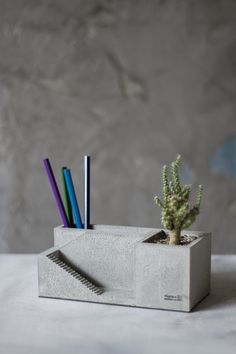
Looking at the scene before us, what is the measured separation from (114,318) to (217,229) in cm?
42

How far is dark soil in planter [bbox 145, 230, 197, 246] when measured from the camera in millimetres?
858

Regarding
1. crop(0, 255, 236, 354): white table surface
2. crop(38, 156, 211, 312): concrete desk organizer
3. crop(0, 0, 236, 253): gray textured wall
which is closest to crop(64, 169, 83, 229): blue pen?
crop(38, 156, 211, 312): concrete desk organizer

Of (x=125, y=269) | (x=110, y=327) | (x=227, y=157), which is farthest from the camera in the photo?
(x=227, y=157)

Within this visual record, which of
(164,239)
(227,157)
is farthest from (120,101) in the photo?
(164,239)

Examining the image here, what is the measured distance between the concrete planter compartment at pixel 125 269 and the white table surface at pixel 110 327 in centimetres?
2

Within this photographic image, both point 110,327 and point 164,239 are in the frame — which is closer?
point 110,327

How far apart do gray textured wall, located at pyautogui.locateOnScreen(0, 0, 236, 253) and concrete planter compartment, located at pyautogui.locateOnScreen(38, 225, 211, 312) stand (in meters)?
0.26

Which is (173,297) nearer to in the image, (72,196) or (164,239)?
(164,239)

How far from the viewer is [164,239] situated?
34.9 inches

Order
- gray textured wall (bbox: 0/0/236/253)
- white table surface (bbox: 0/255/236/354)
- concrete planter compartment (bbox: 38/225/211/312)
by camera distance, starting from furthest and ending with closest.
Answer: gray textured wall (bbox: 0/0/236/253), concrete planter compartment (bbox: 38/225/211/312), white table surface (bbox: 0/255/236/354)

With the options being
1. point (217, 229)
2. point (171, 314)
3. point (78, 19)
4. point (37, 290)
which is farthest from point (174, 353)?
point (78, 19)

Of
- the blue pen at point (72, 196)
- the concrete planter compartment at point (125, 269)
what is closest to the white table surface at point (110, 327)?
the concrete planter compartment at point (125, 269)

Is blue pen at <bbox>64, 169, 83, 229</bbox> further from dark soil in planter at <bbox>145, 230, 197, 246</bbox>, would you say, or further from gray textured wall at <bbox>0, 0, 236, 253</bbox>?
gray textured wall at <bbox>0, 0, 236, 253</bbox>

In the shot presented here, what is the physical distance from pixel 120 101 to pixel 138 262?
406mm
